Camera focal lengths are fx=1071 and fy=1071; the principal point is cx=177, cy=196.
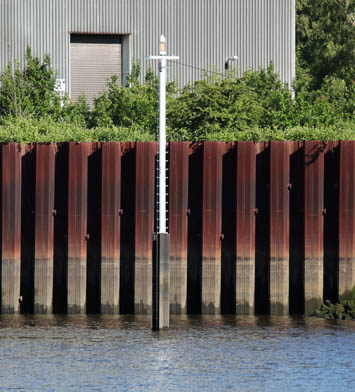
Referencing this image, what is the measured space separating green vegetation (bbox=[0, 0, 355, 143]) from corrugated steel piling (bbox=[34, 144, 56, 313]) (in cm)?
260

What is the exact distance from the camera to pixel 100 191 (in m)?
27.1

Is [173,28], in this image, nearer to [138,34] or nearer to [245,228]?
[138,34]

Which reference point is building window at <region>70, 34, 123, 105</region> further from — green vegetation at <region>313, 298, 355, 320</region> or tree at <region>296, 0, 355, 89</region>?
green vegetation at <region>313, 298, 355, 320</region>

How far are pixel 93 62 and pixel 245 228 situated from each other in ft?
67.9

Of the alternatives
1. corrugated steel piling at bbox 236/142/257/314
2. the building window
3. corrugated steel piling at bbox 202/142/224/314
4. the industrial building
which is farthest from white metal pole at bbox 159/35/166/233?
the building window

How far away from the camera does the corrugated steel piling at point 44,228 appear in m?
26.9

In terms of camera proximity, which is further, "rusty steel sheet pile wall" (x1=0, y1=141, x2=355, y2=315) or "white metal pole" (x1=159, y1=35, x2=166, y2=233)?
"rusty steel sheet pile wall" (x1=0, y1=141, x2=355, y2=315)

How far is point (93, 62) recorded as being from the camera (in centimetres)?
4556

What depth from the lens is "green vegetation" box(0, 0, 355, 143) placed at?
2995 cm

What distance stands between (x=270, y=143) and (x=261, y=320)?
4403 millimetres

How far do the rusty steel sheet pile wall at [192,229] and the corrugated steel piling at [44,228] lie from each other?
0.03 meters

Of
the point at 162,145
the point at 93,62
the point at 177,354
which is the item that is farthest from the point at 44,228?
the point at 93,62

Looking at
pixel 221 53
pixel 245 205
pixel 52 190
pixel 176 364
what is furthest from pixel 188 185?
pixel 221 53

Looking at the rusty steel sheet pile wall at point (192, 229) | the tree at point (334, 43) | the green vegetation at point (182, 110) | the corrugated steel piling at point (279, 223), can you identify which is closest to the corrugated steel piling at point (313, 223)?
the rusty steel sheet pile wall at point (192, 229)
